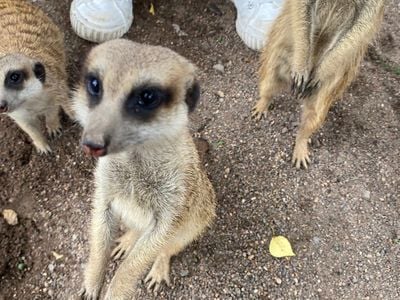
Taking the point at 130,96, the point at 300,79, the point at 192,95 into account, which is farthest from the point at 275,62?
the point at 130,96

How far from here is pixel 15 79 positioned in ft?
6.95

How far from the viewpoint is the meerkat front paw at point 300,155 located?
231cm

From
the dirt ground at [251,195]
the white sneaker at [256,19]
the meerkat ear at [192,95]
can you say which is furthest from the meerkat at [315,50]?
the meerkat ear at [192,95]

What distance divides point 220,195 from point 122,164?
755 mm

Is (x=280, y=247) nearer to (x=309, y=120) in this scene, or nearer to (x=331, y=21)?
(x=309, y=120)

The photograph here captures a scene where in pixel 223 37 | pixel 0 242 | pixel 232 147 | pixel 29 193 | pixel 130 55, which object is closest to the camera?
pixel 130 55

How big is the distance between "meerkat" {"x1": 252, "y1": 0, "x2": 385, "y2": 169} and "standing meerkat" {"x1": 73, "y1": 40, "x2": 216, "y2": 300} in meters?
0.61

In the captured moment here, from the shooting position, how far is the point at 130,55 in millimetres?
1312

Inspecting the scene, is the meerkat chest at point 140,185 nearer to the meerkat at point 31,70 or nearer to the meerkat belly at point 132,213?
the meerkat belly at point 132,213

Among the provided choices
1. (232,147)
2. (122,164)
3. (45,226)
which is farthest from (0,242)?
(232,147)

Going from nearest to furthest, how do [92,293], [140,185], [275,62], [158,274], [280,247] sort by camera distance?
[140,185], [92,293], [158,274], [280,247], [275,62]

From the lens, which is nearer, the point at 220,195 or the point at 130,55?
the point at 130,55

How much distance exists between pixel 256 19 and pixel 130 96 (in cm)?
150

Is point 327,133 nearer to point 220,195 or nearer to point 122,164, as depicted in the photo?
point 220,195
